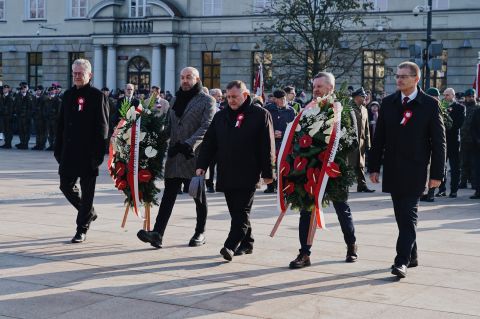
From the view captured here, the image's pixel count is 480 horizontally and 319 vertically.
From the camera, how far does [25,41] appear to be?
43562 millimetres

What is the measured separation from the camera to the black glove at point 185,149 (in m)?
9.27

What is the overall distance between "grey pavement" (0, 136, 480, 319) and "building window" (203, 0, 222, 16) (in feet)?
89.7

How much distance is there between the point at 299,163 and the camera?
8.41 m

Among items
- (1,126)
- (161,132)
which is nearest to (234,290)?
(161,132)

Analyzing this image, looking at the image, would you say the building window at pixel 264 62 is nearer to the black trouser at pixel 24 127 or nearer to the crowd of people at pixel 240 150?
the black trouser at pixel 24 127

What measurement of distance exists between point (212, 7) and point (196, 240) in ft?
99.9

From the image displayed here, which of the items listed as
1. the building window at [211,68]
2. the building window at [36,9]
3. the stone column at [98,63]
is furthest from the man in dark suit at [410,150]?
the building window at [36,9]

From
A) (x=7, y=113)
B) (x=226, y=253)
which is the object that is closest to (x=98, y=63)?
(x=7, y=113)

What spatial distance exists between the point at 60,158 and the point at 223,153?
86.8 inches

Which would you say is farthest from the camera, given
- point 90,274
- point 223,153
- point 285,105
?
point 285,105

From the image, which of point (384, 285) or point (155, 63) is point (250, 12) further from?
point (384, 285)

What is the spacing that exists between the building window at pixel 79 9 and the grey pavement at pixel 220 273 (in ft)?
102

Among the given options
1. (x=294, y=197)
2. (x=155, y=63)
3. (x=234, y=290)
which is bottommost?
(x=234, y=290)

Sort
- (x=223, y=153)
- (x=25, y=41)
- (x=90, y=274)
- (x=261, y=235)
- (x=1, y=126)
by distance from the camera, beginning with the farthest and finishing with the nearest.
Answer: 1. (x=25, y=41)
2. (x=1, y=126)
3. (x=261, y=235)
4. (x=223, y=153)
5. (x=90, y=274)
